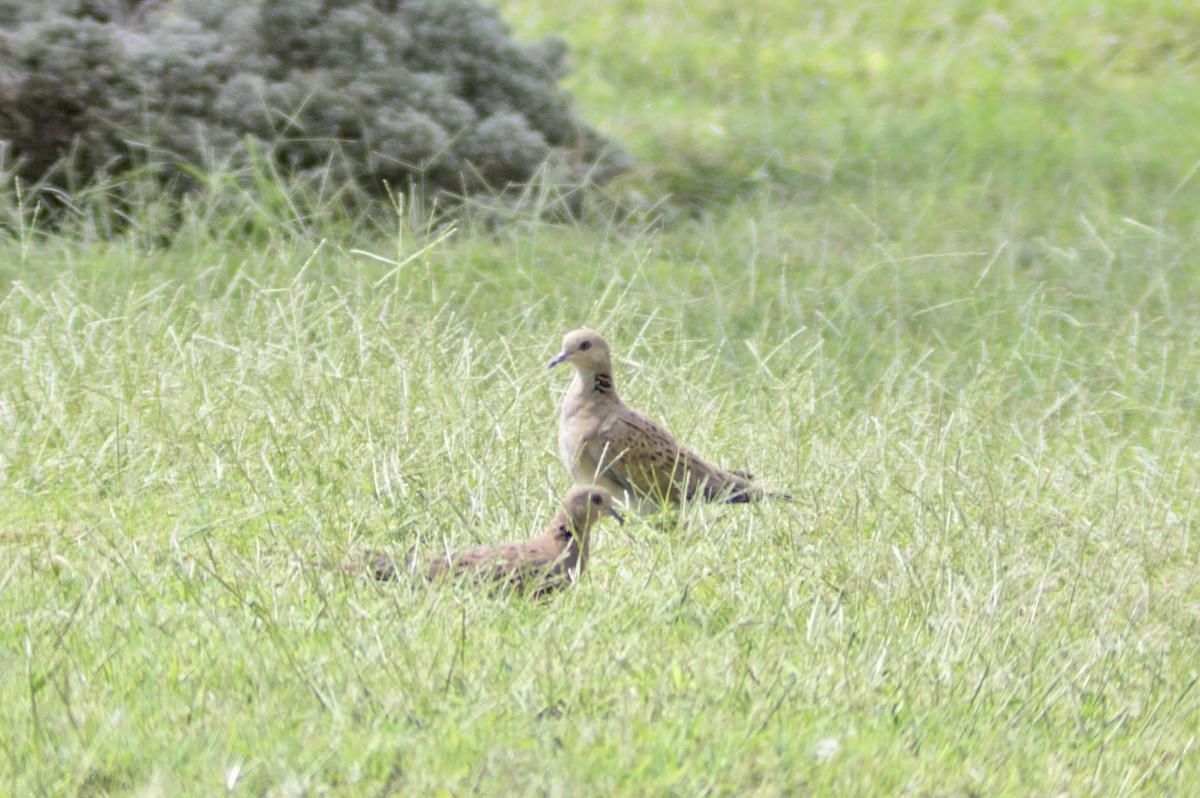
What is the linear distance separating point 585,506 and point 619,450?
548mm

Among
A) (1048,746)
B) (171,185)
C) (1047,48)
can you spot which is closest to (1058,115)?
(1047,48)

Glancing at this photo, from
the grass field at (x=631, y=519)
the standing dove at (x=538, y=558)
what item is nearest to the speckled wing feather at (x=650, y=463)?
the grass field at (x=631, y=519)

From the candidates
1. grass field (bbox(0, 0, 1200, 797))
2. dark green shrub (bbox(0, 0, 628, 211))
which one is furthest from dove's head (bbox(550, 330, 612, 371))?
dark green shrub (bbox(0, 0, 628, 211))

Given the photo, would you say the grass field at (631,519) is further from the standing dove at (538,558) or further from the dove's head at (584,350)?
the dove's head at (584,350)

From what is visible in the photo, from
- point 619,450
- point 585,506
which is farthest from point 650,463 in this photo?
point 585,506

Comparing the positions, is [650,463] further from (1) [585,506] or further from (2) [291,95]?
(2) [291,95]

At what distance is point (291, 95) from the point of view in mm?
8969

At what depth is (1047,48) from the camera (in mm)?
14758

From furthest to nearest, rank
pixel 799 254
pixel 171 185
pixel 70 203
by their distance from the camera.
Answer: pixel 799 254 → pixel 171 185 → pixel 70 203

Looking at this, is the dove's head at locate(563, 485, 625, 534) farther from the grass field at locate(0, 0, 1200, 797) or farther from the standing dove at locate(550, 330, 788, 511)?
the standing dove at locate(550, 330, 788, 511)

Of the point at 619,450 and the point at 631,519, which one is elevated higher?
the point at 619,450

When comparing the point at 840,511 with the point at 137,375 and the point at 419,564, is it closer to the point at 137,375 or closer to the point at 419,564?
the point at 419,564

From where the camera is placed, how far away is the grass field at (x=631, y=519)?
3182mm

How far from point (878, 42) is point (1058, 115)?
2.69 metres
